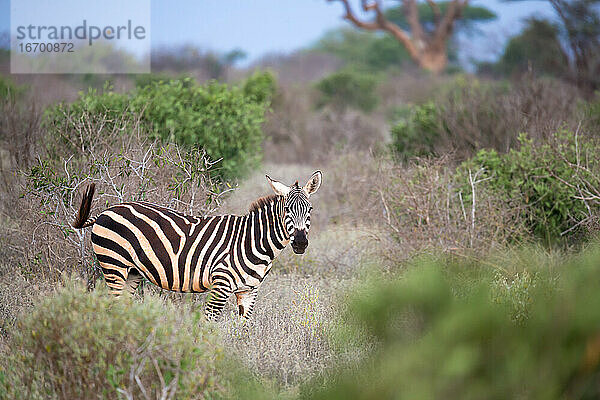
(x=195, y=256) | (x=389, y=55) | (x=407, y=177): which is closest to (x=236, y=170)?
(x=407, y=177)

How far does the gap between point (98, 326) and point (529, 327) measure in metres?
2.22

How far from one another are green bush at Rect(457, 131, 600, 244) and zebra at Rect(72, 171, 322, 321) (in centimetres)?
319

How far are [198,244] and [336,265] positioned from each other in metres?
2.66

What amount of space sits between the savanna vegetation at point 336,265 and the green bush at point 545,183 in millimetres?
32

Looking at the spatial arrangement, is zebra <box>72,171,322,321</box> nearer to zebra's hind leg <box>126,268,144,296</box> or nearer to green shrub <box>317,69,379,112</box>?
zebra's hind leg <box>126,268,144,296</box>

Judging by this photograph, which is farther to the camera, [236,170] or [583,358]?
[236,170]

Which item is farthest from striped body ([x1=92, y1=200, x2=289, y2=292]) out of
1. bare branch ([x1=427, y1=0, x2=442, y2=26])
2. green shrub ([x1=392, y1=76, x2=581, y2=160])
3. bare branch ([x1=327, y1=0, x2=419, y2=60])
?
bare branch ([x1=427, y1=0, x2=442, y2=26])

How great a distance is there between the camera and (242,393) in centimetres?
270

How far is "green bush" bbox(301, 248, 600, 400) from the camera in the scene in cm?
156

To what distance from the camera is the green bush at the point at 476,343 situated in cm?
156

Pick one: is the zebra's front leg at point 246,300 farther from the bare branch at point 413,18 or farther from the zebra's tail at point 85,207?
the bare branch at point 413,18

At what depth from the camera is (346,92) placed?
899 inches

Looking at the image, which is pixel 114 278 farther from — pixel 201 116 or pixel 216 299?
pixel 201 116

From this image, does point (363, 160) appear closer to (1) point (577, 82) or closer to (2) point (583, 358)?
(2) point (583, 358)
